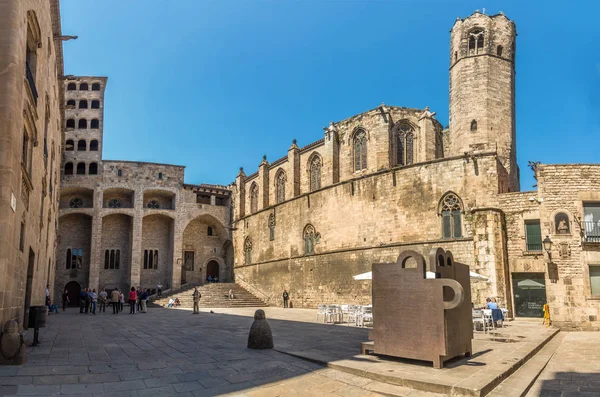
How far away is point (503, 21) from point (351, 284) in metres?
17.5

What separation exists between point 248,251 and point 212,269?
685 cm

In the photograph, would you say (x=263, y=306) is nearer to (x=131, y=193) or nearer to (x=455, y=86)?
(x=131, y=193)

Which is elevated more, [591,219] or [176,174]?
[176,174]

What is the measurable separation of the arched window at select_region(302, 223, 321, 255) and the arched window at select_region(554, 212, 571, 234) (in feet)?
46.2

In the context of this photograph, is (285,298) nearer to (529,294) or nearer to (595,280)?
(529,294)

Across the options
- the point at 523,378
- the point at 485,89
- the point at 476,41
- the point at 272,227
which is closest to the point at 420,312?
the point at 523,378

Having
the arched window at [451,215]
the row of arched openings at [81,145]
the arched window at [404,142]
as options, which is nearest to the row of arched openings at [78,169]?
the row of arched openings at [81,145]

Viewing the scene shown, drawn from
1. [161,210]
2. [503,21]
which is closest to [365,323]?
[503,21]

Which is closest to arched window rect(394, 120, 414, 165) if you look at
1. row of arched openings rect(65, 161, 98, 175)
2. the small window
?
the small window

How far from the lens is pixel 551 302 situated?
1753cm

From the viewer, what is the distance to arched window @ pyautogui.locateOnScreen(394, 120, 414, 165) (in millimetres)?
28578

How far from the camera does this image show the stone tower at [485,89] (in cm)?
2589

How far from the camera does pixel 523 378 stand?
709 cm

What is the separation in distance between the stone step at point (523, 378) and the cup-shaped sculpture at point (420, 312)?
0.86m
